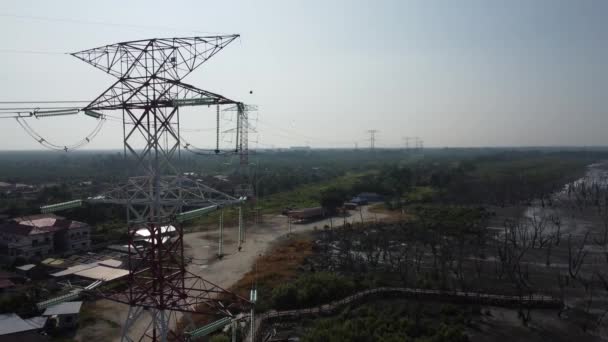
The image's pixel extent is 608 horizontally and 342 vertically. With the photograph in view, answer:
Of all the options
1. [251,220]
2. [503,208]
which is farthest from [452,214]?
[251,220]

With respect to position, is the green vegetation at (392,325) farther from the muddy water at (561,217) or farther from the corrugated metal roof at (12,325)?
the muddy water at (561,217)

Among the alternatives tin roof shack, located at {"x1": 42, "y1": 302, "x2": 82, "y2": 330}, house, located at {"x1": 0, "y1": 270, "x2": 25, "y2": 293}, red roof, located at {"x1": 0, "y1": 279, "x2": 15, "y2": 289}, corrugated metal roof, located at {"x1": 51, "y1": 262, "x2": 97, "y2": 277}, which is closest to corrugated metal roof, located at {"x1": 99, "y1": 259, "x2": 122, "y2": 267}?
corrugated metal roof, located at {"x1": 51, "y1": 262, "x2": 97, "y2": 277}

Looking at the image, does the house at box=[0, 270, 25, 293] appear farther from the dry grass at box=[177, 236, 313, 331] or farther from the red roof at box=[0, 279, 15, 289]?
the dry grass at box=[177, 236, 313, 331]

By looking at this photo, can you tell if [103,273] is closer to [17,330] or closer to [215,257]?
[215,257]

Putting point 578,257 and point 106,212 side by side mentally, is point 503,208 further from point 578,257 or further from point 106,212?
point 106,212

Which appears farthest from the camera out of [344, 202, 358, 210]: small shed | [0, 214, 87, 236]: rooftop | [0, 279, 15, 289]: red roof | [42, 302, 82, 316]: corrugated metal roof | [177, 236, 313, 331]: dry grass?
[344, 202, 358, 210]: small shed

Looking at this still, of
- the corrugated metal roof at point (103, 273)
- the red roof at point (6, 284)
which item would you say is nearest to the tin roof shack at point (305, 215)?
the corrugated metal roof at point (103, 273)

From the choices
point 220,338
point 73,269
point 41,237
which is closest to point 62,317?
point 73,269
